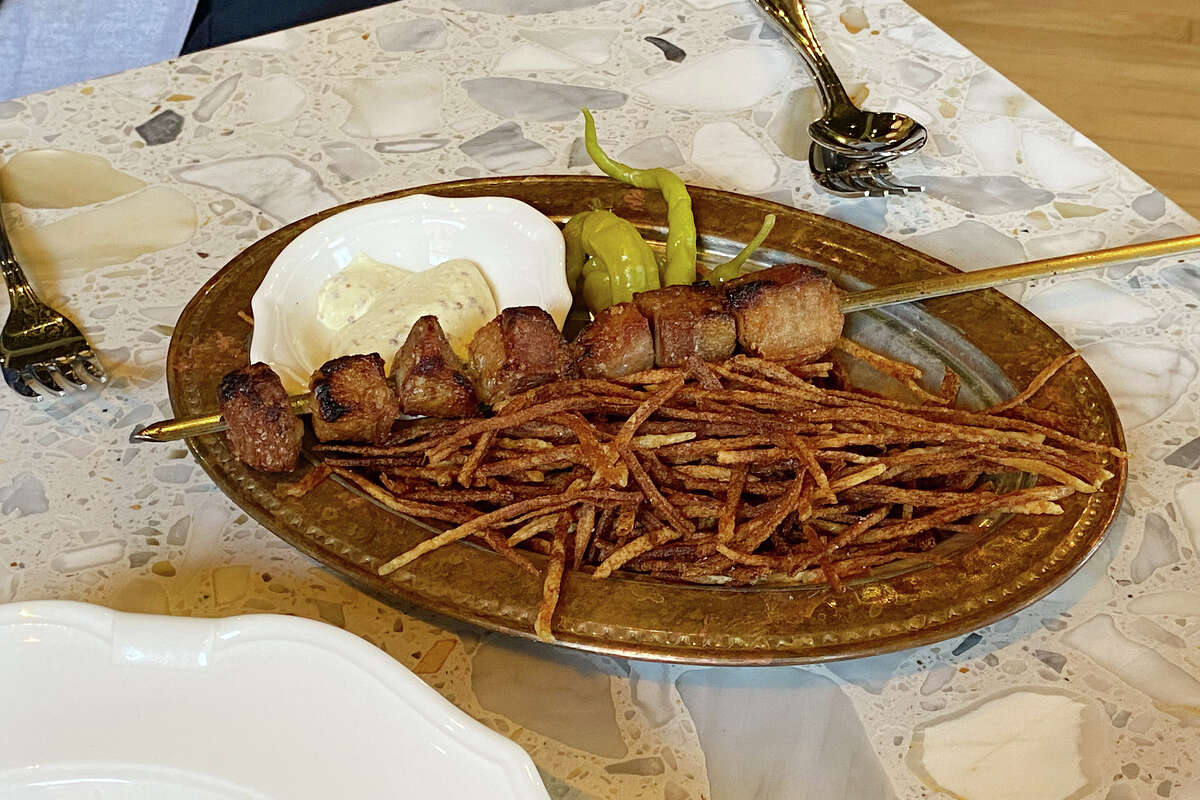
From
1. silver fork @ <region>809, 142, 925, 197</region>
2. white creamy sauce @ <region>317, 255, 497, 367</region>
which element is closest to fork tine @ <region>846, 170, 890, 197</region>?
silver fork @ <region>809, 142, 925, 197</region>

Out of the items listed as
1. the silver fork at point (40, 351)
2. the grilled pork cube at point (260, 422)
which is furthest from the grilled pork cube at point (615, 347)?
the silver fork at point (40, 351)

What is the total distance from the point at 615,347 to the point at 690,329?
10 centimetres

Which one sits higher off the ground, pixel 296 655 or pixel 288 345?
pixel 296 655

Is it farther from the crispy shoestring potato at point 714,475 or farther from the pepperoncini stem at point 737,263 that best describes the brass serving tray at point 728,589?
the pepperoncini stem at point 737,263

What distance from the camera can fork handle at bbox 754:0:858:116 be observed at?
7.04 ft

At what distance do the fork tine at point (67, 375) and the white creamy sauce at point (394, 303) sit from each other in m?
0.34

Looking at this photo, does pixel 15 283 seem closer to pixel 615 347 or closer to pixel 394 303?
pixel 394 303

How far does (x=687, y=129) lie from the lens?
2.20m

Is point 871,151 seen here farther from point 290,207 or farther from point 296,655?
point 296,655

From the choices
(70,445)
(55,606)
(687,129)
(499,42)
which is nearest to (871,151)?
(687,129)

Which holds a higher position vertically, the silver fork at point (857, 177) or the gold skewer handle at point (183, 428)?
the gold skewer handle at point (183, 428)

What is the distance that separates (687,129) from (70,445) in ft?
4.05

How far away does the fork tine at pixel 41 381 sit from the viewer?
61.5 inches

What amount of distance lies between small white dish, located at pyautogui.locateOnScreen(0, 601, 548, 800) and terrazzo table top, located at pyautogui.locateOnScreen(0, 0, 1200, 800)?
0.76 feet
